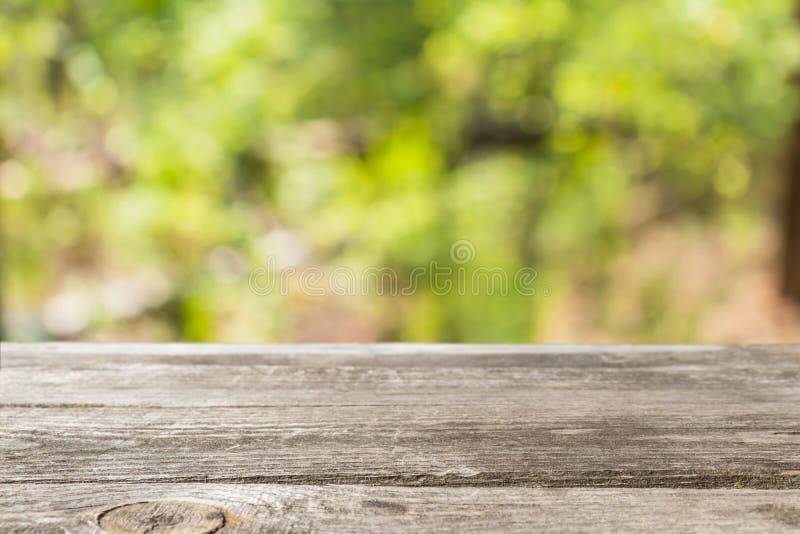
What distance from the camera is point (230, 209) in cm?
578

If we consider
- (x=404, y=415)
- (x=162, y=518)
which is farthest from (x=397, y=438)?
(x=162, y=518)

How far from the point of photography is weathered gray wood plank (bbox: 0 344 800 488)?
0.69m

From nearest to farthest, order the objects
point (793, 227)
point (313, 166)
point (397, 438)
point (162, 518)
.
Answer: point (162, 518) → point (397, 438) → point (793, 227) → point (313, 166)

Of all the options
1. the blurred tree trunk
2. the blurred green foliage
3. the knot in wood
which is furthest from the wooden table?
the blurred tree trunk

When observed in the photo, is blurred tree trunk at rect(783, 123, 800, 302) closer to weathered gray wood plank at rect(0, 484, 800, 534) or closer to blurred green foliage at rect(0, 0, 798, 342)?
blurred green foliage at rect(0, 0, 798, 342)

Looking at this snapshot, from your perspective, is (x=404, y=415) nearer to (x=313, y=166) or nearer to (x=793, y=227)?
(x=313, y=166)

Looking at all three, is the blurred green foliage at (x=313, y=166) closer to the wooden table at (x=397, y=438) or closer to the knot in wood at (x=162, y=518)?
the wooden table at (x=397, y=438)

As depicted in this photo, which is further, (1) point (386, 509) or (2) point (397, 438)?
(2) point (397, 438)

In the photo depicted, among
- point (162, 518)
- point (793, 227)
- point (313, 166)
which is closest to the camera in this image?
point (162, 518)

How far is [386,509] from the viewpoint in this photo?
24.4 inches

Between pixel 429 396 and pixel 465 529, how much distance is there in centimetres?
29

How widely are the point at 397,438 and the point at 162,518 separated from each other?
0.77ft

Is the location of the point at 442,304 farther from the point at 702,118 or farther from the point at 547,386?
the point at 547,386

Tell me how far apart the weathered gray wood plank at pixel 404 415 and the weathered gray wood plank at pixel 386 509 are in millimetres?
19
